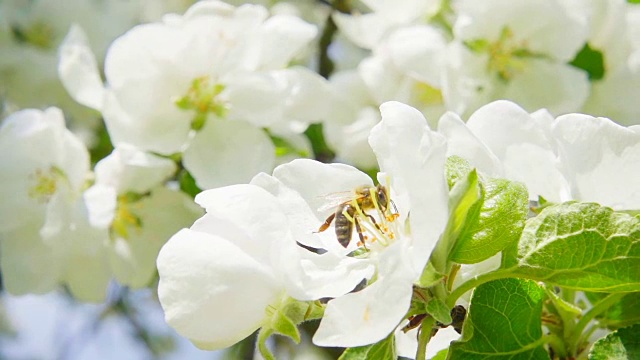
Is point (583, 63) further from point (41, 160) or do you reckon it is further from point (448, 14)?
point (41, 160)

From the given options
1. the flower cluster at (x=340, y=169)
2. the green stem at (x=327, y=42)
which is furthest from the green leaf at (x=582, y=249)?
the green stem at (x=327, y=42)

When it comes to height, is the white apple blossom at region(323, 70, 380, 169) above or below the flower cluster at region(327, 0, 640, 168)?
below

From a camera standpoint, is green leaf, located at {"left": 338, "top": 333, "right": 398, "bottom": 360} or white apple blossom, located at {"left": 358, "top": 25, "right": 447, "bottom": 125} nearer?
green leaf, located at {"left": 338, "top": 333, "right": 398, "bottom": 360}

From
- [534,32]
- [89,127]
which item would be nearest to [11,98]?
[89,127]

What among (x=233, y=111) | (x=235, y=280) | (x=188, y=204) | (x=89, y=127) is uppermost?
(x=235, y=280)

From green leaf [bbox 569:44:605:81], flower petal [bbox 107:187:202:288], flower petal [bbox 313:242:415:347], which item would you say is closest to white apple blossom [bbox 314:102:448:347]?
flower petal [bbox 313:242:415:347]

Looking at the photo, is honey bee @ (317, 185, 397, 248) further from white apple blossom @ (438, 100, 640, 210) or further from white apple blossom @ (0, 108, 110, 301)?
white apple blossom @ (0, 108, 110, 301)
